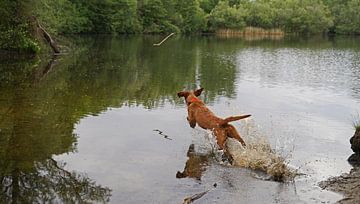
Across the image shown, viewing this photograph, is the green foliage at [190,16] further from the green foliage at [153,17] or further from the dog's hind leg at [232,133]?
the dog's hind leg at [232,133]

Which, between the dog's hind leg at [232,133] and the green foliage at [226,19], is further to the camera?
the green foliage at [226,19]

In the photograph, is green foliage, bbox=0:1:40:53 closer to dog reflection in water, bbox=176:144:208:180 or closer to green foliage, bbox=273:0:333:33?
dog reflection in water, bbox=176:144:208:180

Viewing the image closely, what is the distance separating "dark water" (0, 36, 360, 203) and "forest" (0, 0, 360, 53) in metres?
3.61

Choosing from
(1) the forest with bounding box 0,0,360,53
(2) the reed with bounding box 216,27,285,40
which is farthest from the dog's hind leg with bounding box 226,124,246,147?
(2) the reed with bounding box 216,27,285,40

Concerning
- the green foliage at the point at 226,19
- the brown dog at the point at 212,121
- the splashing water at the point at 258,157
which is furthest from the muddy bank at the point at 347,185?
the green foliage at the point at 226,19

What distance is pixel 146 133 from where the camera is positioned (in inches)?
536

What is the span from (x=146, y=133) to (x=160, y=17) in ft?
231

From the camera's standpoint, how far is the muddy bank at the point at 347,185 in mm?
8653

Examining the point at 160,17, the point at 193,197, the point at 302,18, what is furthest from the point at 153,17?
the point at 193,197

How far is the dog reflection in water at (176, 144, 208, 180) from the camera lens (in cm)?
1007

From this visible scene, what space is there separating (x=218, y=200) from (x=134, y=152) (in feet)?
11.9

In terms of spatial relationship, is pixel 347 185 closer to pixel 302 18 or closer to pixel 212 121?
pixel 212 121

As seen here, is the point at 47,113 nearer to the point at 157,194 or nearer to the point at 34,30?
the point at 157,194

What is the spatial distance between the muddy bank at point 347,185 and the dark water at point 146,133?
280 millimetres
